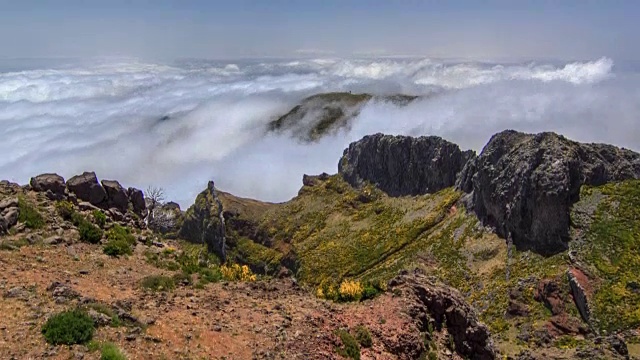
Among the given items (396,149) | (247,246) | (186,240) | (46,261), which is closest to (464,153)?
(396,149)

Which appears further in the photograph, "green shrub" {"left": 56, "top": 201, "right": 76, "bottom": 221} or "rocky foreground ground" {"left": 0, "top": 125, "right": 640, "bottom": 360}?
"green shrub" {"left": 56, "top": 201, "right": 76, "bottom": 221}

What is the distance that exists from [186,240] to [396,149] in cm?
4710

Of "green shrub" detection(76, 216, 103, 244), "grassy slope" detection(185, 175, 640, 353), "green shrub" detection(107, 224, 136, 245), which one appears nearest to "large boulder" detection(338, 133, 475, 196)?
"grassy slope" detection(185, 175, 640, 353)

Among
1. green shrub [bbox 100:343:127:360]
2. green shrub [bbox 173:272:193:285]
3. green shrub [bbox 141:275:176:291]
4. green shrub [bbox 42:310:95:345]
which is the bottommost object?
green shrub [bbox 173:272:193:285]

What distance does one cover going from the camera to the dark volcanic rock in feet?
208

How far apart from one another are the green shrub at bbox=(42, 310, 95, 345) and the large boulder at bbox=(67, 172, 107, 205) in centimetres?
1621

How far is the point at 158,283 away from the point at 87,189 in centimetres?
1210

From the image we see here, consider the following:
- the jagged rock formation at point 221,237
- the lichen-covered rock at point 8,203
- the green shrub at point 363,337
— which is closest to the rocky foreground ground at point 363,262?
the lichen-covered rock at point 8,203

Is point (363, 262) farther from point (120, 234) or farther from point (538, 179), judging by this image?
point (120, 234)

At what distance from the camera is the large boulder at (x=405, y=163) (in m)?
93.9

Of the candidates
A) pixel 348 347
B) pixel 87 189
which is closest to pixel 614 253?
pixel 348 347

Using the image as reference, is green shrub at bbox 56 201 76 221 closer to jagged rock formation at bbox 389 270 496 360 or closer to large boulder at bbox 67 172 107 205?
large boulder at bbox 67 172 107 205

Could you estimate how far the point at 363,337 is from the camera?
21.5 metres

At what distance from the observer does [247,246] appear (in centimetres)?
10069
